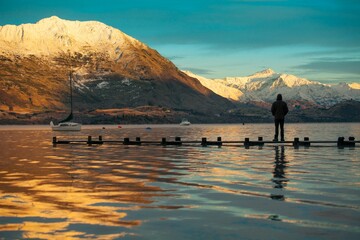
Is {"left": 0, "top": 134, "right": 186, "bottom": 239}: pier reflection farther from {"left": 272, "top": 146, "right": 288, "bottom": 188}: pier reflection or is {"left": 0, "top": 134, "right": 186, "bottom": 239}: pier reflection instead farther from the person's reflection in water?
{"left": 272, "top": 146, "right": 288, "bottom": 188}: pier reflection

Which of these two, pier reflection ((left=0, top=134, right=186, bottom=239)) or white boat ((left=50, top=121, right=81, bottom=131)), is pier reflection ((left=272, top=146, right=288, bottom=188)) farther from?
white boat ((left=50, top=121, right=81, bottom=131))

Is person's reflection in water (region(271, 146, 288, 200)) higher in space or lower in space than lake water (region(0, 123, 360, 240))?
higher

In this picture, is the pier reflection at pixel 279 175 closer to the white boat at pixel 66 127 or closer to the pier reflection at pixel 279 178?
the pier reflection at pixel 279 178

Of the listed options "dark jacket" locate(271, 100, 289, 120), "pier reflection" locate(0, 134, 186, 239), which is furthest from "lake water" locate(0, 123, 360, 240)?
"dark jacket" locate(271, 100, 289, 120)

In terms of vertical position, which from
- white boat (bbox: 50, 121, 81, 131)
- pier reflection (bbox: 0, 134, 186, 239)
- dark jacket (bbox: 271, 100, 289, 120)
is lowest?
pier reflection (bbox: 0, 134, 186, 239)

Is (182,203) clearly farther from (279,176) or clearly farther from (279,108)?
(279,108)

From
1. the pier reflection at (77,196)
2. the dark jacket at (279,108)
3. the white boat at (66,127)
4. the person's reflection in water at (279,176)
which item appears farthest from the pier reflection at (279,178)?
the white boat at (66,127)

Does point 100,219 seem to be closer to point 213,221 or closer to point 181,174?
point 213,221

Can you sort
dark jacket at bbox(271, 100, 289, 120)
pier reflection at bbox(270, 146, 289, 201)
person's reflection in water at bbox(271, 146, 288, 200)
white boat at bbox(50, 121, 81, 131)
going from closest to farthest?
pier reflection at bbox(270, 146, 289, 201) < person's reflection in water at bbox(271, 146, 288, 200) < dark jacket at bbox(271, 100, 289, 120) < white boat at bbox(50, 121, 81, 131)

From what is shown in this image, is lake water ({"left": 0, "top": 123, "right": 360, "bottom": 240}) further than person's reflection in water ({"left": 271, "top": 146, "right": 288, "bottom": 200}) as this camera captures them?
No

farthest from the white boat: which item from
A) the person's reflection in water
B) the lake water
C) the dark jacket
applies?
the lake water

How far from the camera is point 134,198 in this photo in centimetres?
1797

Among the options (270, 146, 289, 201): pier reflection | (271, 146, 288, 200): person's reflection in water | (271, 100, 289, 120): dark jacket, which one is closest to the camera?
(270, 146, 289, 201): pier reflection

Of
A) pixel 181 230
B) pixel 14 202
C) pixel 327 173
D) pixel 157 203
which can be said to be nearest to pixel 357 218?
pixel 181 230
